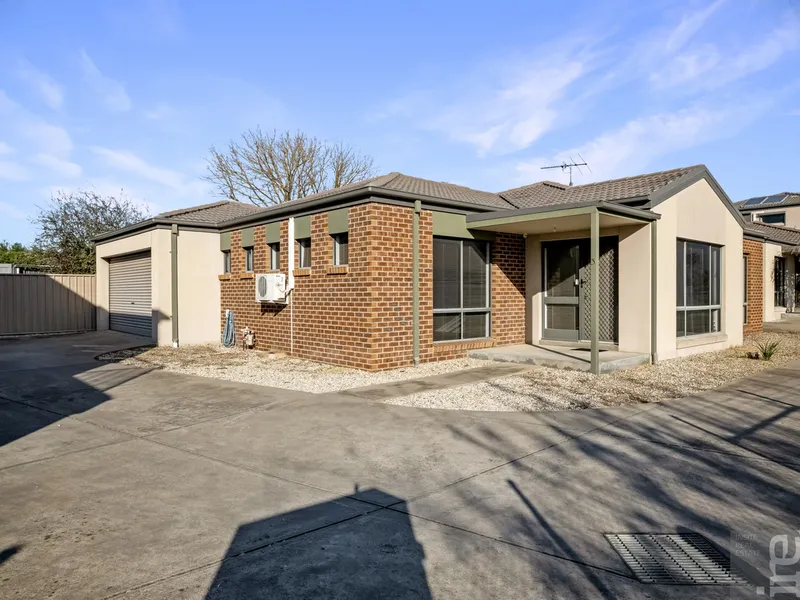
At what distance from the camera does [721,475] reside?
4715mm

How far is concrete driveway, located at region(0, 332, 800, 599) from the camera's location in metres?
3.11

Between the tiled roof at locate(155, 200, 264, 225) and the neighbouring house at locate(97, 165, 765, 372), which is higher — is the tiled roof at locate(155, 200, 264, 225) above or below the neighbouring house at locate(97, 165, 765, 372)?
above

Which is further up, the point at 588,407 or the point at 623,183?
the point at 623,183

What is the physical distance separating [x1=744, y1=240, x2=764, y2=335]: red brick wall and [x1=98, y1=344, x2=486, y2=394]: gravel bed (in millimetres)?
10474

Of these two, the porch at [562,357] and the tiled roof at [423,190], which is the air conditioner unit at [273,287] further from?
the porch at [562,357]

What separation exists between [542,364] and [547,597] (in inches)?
302

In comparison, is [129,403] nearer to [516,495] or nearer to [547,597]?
[516,495]

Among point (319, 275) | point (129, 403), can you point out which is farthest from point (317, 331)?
point (129, 403)

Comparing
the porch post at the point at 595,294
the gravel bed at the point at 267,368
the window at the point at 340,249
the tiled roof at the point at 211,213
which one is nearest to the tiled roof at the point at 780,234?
the porch post at the point at 595,294

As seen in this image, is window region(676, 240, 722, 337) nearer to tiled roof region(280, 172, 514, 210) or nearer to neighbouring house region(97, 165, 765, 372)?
neighbouring house region(97, 165, 765, 372)

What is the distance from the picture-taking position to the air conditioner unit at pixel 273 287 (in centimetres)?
1209

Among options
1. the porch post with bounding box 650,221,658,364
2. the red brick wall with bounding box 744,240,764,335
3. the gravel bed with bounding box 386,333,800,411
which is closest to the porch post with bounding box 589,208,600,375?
the gravel bed with bounding box 386,333,800,411

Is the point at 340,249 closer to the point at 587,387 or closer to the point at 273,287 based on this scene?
the point at 273,287

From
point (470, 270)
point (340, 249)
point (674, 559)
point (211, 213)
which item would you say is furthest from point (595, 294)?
point (211, 213)
